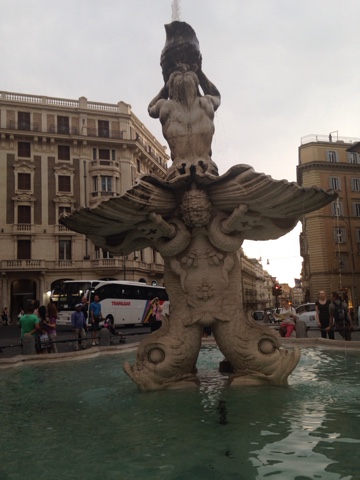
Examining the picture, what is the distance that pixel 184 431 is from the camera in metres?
3.22

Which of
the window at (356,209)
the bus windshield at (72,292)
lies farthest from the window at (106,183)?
the window at (356,209)

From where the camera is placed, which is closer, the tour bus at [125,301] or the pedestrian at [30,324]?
the pedestrian at [30,324]

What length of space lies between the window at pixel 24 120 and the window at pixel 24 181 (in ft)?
15.2

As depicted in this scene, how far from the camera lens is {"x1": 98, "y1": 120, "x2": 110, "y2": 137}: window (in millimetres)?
46731

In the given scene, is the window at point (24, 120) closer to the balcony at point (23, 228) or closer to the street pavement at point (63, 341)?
the balcony at point (23, 228)

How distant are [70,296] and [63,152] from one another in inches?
946

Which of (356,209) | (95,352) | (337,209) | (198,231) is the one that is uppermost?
(356,209)

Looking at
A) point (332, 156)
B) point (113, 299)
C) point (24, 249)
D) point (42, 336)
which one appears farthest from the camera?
point (332, 156)

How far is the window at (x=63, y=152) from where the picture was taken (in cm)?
4569

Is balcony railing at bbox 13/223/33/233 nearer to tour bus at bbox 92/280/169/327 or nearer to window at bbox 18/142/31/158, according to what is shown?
window at bbox 18/142/31/158

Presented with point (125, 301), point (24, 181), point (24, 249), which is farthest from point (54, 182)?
point (125, 301)

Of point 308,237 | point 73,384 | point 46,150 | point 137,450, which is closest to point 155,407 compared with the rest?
point 137,450

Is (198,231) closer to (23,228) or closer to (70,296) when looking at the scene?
(70,296)

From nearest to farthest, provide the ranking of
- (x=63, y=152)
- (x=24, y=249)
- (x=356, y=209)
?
1. (x=24, y=249)
2. (x=356, y=209)
3. (x=63, y=152)
